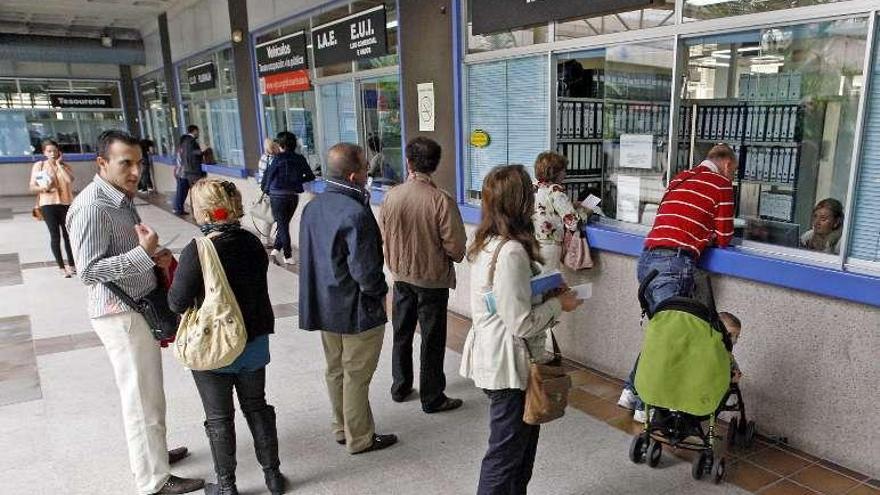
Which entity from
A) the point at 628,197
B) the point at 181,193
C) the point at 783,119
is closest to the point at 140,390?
the point at 628,197

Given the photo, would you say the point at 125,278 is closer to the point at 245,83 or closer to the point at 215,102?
the point at 245,83

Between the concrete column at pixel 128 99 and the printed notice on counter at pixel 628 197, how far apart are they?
16110mm

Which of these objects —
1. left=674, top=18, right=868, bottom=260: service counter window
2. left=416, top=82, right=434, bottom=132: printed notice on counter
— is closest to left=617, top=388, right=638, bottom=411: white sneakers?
left=674, top=18, right=868, bottom=260: service counter window

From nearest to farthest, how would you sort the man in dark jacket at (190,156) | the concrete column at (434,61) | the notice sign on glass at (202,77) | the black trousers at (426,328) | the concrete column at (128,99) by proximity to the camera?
the black trousers at (426,328) → the concrete column at (434,61) → the notice sign on glass at (202,77) → the man in dark jacket at (190,156) → the concrete column at (128,99)

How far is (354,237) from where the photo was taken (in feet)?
8.41

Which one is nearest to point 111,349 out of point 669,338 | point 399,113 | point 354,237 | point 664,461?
point 354,237

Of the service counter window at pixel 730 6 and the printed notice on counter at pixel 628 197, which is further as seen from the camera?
the printed notice on counter at pixel 628 197

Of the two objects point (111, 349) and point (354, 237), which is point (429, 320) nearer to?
point (354, 237)

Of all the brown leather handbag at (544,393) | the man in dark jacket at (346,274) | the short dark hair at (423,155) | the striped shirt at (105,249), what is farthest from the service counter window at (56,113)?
the brown leather handbag at (544,393)

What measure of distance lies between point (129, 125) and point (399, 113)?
45.7 feet

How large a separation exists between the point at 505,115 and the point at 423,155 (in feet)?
5.42

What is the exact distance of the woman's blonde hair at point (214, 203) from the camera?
7.27 feet

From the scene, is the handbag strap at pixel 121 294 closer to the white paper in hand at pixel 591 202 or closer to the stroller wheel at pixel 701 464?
the stroller wheel at pixel 701 464

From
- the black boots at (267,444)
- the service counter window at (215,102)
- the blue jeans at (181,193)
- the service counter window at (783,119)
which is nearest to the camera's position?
the black boots at (267,444)
